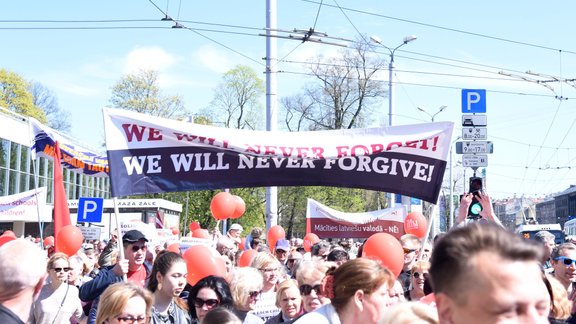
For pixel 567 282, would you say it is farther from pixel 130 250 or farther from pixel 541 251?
pixel 541 251

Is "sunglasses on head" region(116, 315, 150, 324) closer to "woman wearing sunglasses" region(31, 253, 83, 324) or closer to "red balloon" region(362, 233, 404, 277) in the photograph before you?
"woman wearing sunglasses" region(31, 253, 83, 324)

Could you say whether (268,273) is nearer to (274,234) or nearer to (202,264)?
(202,264)

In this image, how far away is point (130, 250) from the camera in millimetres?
7207

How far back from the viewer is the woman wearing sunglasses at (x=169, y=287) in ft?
Result: 19.6

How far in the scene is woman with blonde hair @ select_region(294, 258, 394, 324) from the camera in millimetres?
3732

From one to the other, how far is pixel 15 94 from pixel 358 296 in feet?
187

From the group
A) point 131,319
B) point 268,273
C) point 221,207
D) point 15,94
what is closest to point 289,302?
point 268,273

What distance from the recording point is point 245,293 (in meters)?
6.10

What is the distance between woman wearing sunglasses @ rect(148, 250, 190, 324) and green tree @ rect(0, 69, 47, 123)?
5306 centimetres

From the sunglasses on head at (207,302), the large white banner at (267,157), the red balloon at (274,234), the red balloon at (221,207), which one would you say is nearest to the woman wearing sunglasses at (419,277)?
the large white banner at (267,157)

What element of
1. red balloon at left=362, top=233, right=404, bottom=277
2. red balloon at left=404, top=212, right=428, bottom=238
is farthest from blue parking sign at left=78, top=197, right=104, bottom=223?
red balloon at left=362, top=233, right=404, bottom=277

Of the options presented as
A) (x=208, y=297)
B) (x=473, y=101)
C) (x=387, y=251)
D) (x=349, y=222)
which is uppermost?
(x=473, y=101)

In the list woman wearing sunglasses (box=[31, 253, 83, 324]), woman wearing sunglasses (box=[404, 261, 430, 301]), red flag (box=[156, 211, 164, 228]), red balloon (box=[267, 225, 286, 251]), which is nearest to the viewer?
woman wearing sunglasses (box=[404, 261, 430, 301])

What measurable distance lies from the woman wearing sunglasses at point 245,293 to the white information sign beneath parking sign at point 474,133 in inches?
292
